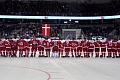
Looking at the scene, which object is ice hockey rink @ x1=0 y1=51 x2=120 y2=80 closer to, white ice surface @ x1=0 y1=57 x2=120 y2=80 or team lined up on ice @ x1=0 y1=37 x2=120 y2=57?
white ice surface @ x1=0 y1=57 x2=120 y2=80

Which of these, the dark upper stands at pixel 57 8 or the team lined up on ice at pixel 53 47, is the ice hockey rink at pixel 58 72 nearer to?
the team lined up on ice at pixel 53 47

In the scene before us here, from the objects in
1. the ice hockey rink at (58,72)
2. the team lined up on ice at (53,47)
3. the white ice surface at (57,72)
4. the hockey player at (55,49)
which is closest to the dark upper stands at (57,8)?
the team lined up on ice at (53,47)

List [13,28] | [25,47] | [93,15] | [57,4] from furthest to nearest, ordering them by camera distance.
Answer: [57,4] → [93,15] → [13,28] → [25,47]

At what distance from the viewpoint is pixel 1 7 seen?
4697 cm

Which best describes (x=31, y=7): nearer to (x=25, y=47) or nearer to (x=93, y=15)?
(x=93, y=15)

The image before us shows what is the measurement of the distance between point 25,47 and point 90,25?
29.2 metres

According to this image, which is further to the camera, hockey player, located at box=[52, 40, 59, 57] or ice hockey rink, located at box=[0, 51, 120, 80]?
hockey player, located at box=[52, 40, 59, 57]

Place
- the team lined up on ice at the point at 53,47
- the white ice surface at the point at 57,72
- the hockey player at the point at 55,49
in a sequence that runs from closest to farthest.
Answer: the white ice surface at the point at 57,72, the team lined up on ice at the point at 53,47, the hockey player at the point at 55,49

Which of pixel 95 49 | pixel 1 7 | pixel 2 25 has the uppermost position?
pixel 1 7

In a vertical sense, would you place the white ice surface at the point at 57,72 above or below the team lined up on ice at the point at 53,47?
below

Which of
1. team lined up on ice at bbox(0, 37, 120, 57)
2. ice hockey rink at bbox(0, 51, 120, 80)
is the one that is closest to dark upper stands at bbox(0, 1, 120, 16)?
team lined up on ice at bbox(0, 37, 120, 57)

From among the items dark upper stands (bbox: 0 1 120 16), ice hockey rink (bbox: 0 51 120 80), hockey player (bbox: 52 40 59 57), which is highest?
dark upper stands (bbox: 0 1 120 16)

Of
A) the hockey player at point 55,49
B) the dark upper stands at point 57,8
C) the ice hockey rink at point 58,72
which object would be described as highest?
the dark upper stands at point 57,8

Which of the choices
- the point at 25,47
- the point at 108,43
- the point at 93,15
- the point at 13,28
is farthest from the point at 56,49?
the point at 93,15
